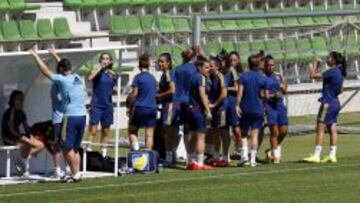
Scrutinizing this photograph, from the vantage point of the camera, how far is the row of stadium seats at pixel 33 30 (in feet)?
105

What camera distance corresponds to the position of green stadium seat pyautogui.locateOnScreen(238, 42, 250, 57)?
31.1 m

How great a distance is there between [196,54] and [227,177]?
108 inches

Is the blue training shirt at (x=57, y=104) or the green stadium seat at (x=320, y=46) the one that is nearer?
the blue training shirt at (x=57, y=104)

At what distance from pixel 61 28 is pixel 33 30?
879 millimetres

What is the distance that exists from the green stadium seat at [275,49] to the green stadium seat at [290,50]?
145mm

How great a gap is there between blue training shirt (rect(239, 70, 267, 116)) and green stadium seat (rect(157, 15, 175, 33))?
8.01 metres

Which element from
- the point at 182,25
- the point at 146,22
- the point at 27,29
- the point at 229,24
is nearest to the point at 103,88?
the point at 182,25

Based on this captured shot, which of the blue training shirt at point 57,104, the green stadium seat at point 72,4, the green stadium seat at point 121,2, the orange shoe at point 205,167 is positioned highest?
the green stadium seat at point 121,2

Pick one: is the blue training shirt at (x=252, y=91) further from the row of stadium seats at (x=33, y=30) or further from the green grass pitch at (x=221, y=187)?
the row of stadium seats at (x=33, y=30)

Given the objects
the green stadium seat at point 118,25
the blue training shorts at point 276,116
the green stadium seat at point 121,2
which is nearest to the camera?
the blue training shorts at point 276,116

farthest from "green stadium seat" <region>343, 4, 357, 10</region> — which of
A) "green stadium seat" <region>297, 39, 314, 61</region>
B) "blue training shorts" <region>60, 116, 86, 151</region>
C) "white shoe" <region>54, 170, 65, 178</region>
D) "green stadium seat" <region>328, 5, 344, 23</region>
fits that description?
"blue training shorts" <region>60, 116, 86, 151</region>

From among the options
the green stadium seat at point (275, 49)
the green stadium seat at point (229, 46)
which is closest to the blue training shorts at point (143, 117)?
the green stadium seat at point (229, 46)

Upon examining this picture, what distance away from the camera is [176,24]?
3172 centimetres

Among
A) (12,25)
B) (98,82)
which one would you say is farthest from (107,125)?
(12,25)
